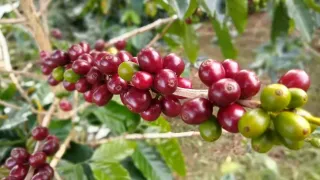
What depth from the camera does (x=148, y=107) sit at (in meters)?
0.44

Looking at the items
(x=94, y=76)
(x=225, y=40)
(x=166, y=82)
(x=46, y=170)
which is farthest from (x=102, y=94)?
(x=225, y=40)

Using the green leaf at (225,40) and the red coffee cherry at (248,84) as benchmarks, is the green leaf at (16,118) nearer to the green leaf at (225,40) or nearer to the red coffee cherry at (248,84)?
the green leaf at (225,40)

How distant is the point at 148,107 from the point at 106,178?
0.45 metres

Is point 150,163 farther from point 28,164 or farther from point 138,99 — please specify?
point 138,99

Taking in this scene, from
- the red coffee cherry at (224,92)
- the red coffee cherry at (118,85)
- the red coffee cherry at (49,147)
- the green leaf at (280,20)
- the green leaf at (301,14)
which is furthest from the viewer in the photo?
the green leaf at (280,20)

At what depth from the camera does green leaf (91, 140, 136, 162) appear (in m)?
0.93

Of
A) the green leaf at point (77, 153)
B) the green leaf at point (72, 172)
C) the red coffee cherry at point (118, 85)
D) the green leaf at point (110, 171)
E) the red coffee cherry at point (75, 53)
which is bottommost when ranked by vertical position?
the green leaf at point (77, 153)

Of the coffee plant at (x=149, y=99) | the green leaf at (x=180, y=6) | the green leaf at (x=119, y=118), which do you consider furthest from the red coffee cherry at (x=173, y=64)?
the green leaf at (x=119, y=118)

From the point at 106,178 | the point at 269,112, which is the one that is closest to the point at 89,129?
the point at 106,178

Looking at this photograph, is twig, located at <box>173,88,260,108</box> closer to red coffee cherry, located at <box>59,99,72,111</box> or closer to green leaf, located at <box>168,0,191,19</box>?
green leaf, located at <box>168,0,191,19</box>

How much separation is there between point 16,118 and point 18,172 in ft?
1.04

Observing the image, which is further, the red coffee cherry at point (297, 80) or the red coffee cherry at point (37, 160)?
the red coffee cherry at point (37, 160)

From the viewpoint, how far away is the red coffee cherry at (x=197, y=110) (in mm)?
375

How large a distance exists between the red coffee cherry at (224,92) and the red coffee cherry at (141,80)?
0.25ft
